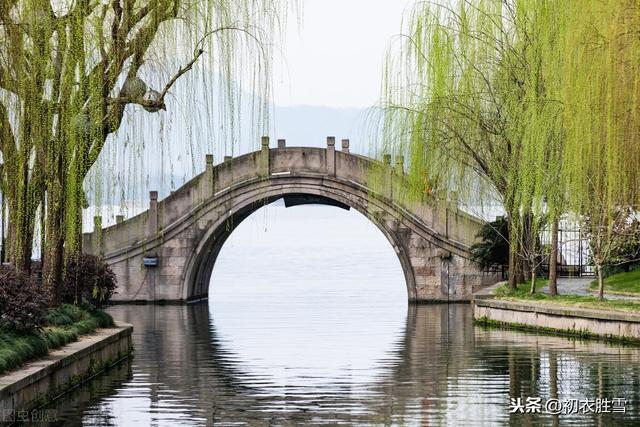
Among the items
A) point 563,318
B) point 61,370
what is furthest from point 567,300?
point 61,370

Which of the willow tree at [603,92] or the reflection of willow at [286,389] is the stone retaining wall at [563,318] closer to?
the reflection of willow at [286,389]

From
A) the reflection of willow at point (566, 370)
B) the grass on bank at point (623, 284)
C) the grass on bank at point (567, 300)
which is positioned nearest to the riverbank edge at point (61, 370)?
the reflection of willow at point (566, 370)

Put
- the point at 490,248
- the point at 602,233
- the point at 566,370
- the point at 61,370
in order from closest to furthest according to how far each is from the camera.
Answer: the point at 61,370 → the point at 566,370 → the point at 602,233 → the point at 490,248

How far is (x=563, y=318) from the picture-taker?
28.3 meters

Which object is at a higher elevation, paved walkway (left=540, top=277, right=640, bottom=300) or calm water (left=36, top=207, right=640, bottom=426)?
paved walkway (left=540, top=277, right=640, bottom=300)

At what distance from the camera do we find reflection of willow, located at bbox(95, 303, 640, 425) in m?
16.0

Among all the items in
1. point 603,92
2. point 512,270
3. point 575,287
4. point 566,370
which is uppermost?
point 603,92

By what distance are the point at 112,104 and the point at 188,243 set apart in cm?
3063

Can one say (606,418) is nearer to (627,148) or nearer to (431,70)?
(627,148)

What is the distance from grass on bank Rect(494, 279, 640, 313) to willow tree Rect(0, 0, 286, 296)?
1102 cm

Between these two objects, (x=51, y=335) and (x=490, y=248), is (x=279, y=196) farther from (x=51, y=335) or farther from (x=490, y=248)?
(x=51, y=335)

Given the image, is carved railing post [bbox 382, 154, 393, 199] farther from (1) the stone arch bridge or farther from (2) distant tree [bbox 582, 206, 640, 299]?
(2) distant tree [bbox 582, 206, 640, 299]

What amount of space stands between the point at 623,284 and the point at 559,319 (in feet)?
32.0

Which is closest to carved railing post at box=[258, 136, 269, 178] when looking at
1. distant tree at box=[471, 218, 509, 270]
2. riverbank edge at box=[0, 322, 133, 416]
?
distant tree at box=[471, 218, 509, 270]
